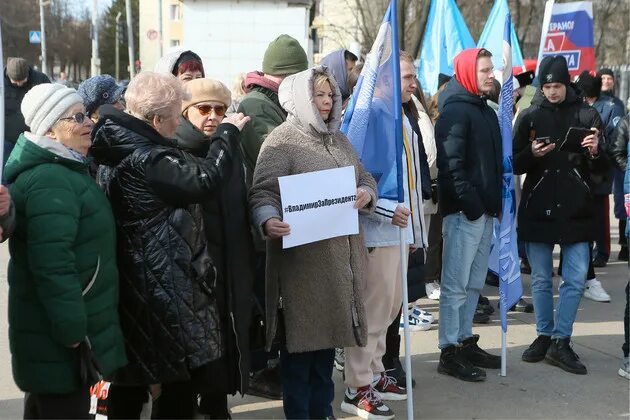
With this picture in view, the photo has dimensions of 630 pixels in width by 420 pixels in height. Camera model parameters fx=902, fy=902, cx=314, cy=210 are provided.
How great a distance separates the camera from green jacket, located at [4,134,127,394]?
3.47 metres

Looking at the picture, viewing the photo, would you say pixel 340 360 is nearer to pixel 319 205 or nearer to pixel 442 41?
pixel 319 205

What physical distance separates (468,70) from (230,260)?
248cm

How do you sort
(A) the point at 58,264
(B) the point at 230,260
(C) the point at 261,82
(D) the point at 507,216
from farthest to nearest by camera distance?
(D) the point at 507,216, (C) the point at 261,82, (B) the point at 230,260, (A) the point at 58,264

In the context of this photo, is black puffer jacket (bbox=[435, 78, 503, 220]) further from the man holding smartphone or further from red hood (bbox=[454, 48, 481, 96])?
the man holding smartphone

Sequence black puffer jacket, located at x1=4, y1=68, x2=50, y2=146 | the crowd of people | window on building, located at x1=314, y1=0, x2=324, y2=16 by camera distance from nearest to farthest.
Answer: the crowd of people
black puffer jacket, located at x1=4, y1=68, x2=50, y2=146
window on building, located at x1=314, y1=0, x2=324, y2=16

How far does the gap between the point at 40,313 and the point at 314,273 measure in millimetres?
1439

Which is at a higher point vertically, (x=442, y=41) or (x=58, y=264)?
(x=442, y=41)

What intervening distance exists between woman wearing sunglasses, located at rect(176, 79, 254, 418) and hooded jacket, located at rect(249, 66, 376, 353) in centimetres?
20

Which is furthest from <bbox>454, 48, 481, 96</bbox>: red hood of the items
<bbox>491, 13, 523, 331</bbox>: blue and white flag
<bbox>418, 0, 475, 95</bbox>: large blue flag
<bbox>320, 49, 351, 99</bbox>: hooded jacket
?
<bbox>418, 0, 475, 95</bbox>: large blue flag

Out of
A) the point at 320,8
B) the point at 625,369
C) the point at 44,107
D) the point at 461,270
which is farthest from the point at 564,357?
the point at 320,8

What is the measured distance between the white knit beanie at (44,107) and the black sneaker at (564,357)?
12.8 feet

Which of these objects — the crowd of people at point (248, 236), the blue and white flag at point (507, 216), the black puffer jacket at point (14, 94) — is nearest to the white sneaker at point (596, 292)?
the crowd of people at point (248, 236)

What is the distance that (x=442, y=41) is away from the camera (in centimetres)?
1123

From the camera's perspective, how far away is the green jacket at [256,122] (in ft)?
17.1
